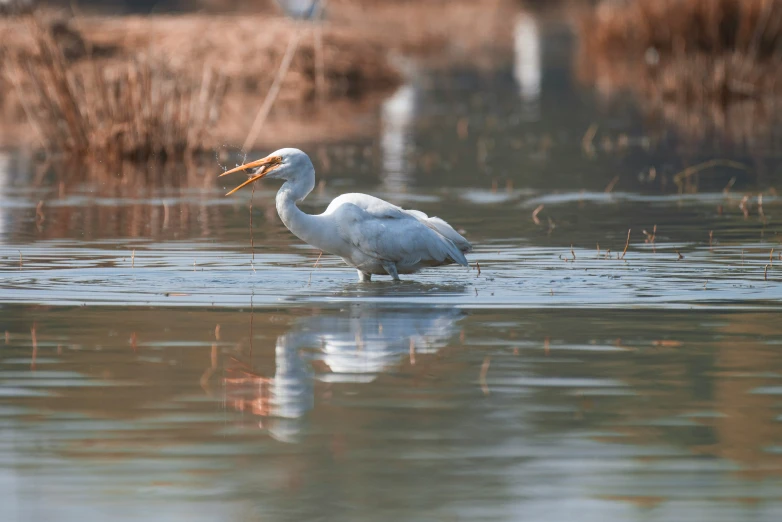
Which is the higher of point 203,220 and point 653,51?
point 653,51

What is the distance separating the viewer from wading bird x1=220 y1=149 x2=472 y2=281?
32.9 feet

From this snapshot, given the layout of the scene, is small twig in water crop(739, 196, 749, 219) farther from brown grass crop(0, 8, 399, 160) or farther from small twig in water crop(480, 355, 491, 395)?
small twig in water crop(480, 355, 491, 395)

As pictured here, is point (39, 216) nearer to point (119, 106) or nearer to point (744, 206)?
point (119, 106)

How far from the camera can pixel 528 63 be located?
135ft

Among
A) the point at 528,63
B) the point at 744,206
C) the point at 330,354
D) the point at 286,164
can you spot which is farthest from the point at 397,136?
the point at 528,63

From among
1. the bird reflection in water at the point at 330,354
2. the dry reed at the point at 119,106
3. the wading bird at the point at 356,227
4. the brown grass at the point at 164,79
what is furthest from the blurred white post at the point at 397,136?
the bird reflection in water at the point at 330,354

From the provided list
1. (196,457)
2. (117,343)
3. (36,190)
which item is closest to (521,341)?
(117,343)

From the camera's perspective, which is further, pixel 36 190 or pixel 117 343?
pixel 36 190

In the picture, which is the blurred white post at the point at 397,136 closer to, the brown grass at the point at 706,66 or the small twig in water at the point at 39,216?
the small twig in water at the point at 39,216

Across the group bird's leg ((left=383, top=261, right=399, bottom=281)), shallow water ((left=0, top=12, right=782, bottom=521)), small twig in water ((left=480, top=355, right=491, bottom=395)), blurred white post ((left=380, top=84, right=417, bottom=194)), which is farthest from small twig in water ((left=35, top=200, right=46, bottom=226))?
small twig in water ((left=480, top=355, right=491, bottom=395))

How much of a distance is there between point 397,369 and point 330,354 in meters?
0.48

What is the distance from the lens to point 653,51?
3378 cm

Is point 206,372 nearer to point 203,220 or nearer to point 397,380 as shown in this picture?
point 397,380

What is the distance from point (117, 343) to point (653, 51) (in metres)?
27.0
